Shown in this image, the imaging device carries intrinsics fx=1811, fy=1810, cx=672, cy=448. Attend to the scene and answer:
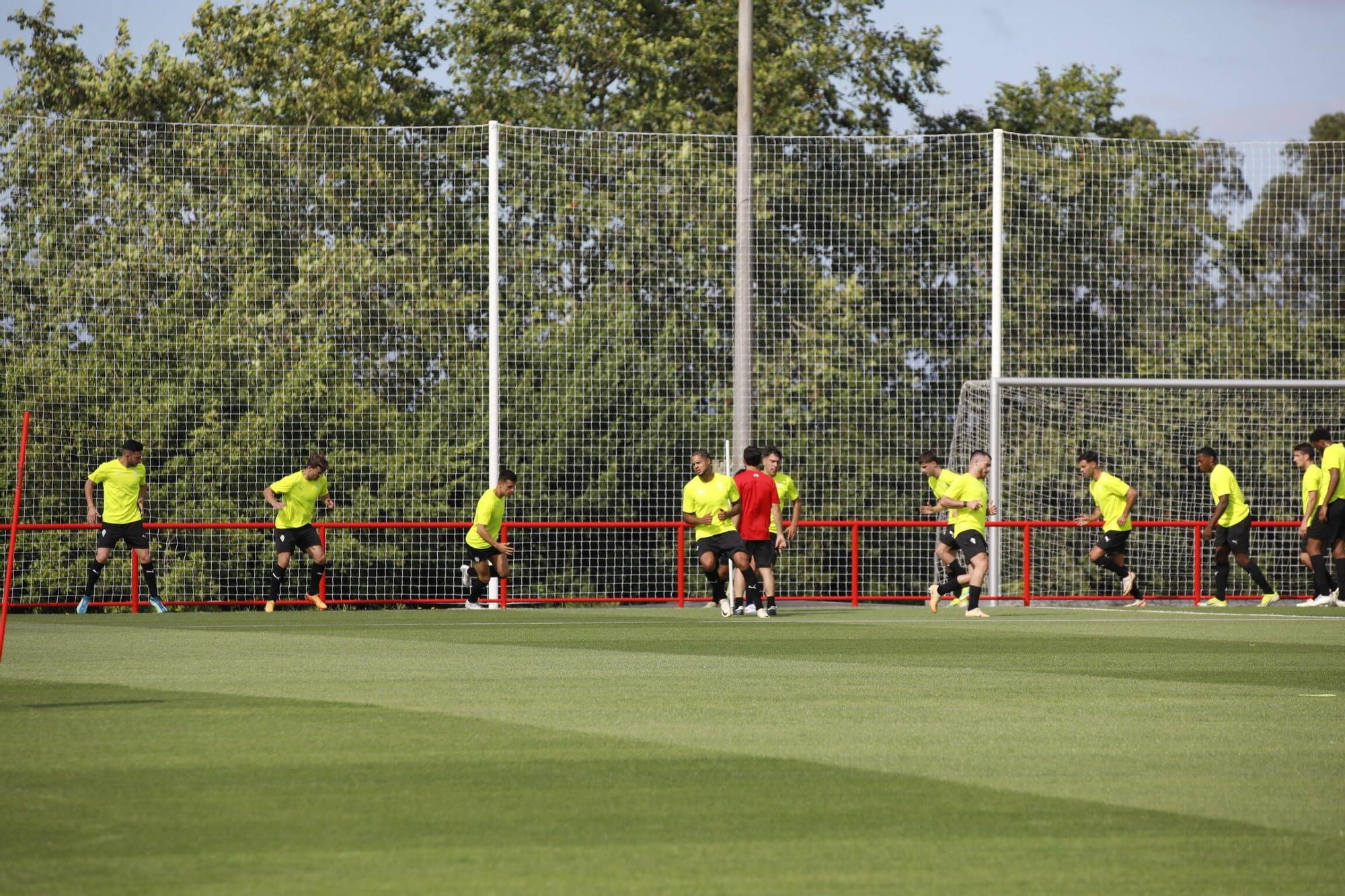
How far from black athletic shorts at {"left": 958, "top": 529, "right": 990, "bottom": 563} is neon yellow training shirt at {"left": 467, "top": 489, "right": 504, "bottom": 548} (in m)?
6.15

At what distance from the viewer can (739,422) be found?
24.3 m

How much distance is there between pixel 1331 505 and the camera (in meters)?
21.7

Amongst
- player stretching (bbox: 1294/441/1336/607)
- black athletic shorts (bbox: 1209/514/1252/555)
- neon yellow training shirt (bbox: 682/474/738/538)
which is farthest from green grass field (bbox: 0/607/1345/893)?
black athletic shorts (bbox: 1209/514/1252/555)

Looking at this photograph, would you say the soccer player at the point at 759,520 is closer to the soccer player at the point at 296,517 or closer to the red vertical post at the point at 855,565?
the red vertical post at the point at 855,565

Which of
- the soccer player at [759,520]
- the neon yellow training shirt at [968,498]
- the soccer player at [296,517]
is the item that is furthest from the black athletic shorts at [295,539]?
the neon yellow training shirt at [968,498]

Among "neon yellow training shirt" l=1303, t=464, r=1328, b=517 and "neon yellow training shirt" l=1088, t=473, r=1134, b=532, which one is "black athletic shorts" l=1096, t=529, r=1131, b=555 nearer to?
"neon yellow training shirt" l=1088, t=473, r=1134, b=532

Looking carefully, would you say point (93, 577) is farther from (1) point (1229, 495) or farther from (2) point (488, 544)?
Result: (1) point (1229, 495)

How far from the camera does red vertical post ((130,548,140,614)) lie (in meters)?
22.6

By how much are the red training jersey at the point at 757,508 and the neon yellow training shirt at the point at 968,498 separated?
1952mm

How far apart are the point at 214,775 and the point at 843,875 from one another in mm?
Answer: 2908

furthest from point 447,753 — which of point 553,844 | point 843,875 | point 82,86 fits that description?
point 82,86

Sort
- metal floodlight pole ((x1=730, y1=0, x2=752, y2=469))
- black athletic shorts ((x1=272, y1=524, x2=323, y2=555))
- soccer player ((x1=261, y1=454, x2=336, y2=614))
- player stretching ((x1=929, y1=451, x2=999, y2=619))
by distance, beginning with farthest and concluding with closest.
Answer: metal floodlight pole ((x1=730, y1=0, x2=752, y2=469)) → black athletic shorts ((x1=272, y1=524, x2=323, y2=555)) → soccer player ((x1=261, y1=454, x2=336, y2=614)) → player stretching ((x1=929, y1=451, x2=999, y2=619))

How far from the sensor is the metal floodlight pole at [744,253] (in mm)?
24234

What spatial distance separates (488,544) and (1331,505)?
34.1ft
